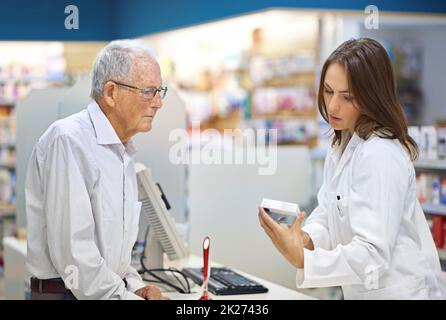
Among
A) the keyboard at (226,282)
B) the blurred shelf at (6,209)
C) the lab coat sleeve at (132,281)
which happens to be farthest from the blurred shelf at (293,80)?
the lab coat sleeve at (132,281)

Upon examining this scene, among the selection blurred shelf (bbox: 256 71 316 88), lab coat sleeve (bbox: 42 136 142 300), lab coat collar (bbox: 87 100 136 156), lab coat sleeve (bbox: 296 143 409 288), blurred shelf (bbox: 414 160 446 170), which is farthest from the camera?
blurred shelf (bbox: 256 71 316 88)

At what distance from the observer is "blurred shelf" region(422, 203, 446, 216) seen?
4.54 metres

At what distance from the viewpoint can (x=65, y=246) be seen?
2.48 m

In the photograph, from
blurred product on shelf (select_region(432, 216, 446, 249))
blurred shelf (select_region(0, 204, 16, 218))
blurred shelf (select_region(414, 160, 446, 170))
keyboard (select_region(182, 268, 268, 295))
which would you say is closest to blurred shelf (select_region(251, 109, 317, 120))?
blurred shelf (select_region(0, 204, 16, 218))

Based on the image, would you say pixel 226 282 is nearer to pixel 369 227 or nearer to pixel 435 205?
pixel 369 227

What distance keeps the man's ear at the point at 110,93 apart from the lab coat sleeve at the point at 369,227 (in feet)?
2.89

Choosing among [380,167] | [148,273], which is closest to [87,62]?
[148,273]

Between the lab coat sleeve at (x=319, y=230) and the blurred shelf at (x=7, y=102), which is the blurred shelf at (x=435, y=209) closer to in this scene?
the lab coat sleeve at (x=319, y=230)

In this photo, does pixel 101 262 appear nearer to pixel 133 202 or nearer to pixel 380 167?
pixel 133 202

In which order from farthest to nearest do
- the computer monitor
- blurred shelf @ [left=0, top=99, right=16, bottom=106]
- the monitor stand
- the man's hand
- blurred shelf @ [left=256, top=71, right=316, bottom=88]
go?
blurred shelf @ [left=0, top=99, right=16, bottom=106], blurred shelf @ [left=256, top=71, right=316, bottom=88], the monitor stand, the computer monitor, the man's hand

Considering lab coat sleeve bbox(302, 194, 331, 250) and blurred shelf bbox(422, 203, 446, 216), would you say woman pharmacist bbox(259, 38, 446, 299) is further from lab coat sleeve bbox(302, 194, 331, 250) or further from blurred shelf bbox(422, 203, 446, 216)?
blurred shelf bbox(422, 203, 446, 216)

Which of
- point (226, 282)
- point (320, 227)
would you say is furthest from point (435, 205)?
point (320, 227)

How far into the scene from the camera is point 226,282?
343 cm

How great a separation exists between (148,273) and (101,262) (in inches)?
41.2
